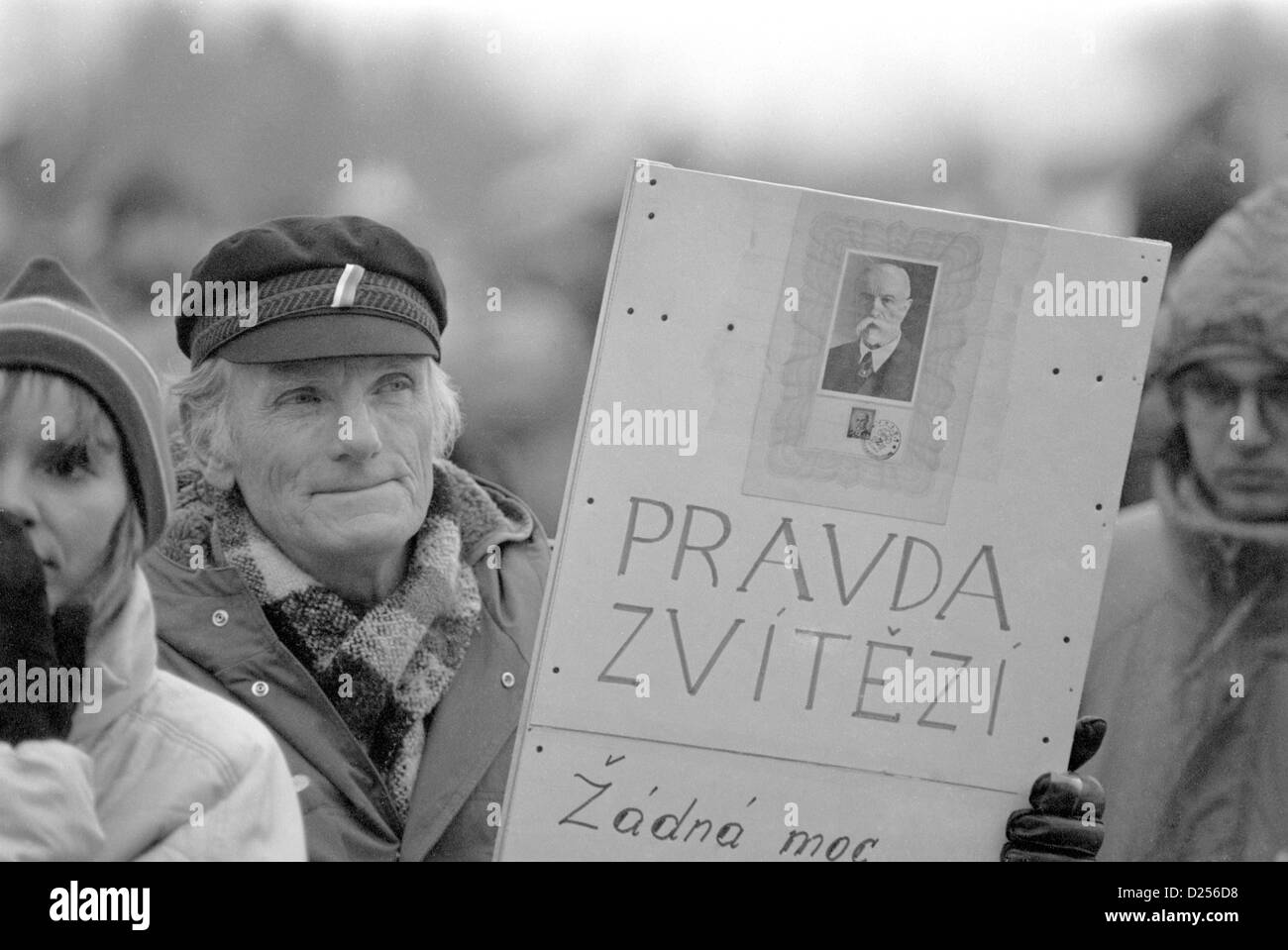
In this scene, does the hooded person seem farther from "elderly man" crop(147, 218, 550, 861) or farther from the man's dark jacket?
the man's dark jacket

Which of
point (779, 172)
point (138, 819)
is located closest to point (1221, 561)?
point (779, 172)

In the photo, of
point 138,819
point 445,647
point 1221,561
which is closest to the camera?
point 138,819

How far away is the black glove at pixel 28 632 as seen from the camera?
104 inches

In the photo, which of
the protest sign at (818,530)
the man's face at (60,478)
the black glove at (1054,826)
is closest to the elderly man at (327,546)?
the man's face at (60,478)

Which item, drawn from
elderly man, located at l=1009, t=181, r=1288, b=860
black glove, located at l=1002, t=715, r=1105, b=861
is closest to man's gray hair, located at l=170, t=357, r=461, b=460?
black glove, located at l=1002, t=715, r=1105, b=861

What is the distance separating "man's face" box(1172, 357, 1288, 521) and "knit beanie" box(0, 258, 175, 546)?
2039mm

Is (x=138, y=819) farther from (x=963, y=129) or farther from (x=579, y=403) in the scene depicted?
(x=963, y=129)

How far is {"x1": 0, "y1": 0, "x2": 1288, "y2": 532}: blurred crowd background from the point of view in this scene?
8.99 feet

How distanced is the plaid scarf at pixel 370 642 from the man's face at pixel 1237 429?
1.57 m

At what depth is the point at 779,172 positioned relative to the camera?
289cm

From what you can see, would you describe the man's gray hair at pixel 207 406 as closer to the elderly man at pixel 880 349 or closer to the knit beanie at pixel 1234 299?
the elderly man at pixel 880 349

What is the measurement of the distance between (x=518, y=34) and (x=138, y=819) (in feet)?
5.34

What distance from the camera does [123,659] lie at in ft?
8.87

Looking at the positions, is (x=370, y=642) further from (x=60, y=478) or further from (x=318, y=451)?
(x=60, y=478)
